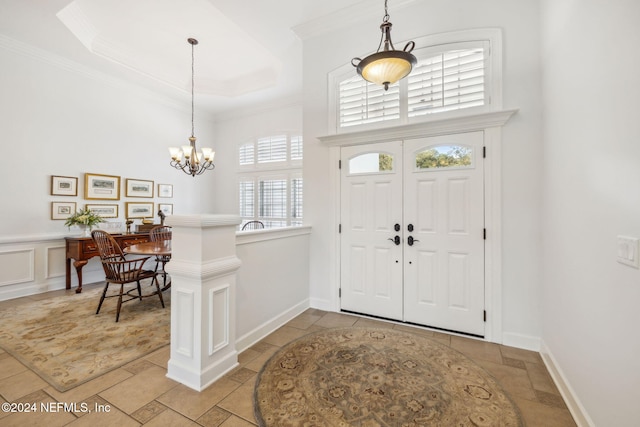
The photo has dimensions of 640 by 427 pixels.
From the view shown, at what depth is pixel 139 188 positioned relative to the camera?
5363 mm

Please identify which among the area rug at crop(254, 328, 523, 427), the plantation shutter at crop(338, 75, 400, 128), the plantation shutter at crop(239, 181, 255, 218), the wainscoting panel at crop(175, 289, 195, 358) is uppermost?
the plantation shutter at crop(338, 75, 400, 128)

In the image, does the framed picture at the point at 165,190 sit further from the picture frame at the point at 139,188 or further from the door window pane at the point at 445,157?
the door window pane at the point at 445,157

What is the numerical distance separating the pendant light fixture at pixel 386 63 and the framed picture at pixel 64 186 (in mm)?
5021

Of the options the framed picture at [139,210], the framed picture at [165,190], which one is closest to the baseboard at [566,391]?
the framed picture at [139,210]

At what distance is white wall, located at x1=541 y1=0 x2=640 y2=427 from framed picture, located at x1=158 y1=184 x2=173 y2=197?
6384mm

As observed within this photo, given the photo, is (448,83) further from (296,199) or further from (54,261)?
(54,261)

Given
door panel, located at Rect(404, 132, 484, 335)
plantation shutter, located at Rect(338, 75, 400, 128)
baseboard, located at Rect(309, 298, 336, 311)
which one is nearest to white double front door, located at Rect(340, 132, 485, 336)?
A: door panel, located at Rect(404, 132, 484, 335)

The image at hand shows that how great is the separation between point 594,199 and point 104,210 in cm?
643

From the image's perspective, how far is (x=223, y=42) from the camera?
4.30 m

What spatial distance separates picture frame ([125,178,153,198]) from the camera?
17.1 feet

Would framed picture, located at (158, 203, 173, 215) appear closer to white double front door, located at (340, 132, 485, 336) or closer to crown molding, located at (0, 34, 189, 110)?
crown molding, located at (0, 34, 189, 110)

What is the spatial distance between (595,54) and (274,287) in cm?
310

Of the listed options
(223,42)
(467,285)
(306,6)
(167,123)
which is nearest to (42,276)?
(167,123)

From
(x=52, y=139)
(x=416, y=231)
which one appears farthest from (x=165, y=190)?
(x=416, y=231)
